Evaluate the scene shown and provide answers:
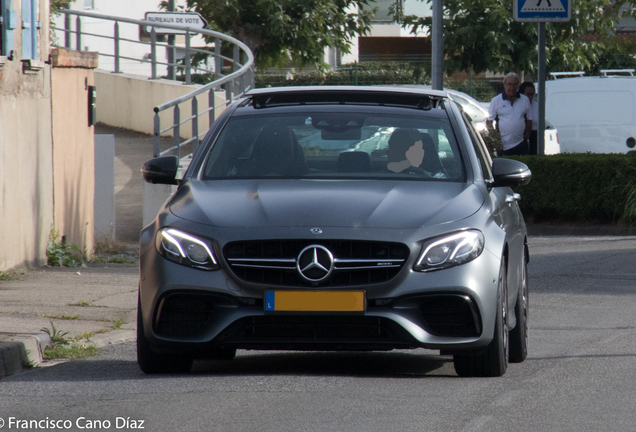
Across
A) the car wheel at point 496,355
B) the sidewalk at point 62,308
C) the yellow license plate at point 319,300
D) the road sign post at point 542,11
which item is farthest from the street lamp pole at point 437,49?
the yellow license plate at point 319,300

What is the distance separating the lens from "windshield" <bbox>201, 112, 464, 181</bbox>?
280 inches

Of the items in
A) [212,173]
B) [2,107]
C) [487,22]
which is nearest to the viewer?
[212,173]

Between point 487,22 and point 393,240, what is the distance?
24650 mm

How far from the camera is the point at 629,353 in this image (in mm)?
7793

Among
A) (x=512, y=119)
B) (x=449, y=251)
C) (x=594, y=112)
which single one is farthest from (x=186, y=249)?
(x=594, y=112)

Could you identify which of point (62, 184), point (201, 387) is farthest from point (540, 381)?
point (62, 184)

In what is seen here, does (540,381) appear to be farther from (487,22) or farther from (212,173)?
(487,22)

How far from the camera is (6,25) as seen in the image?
11.8 meters

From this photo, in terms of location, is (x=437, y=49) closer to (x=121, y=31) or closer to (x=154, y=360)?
(x=154, y=360)

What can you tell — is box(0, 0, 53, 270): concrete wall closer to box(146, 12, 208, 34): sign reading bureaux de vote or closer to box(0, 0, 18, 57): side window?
box(0, 0, 18, 57): side window

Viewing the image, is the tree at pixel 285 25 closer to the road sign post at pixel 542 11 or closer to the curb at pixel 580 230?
the road sign post at pixel 542 11

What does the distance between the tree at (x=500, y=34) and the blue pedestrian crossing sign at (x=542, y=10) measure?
39.7ft

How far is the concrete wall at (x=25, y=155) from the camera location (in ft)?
38.2

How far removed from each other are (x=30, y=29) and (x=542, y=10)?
24.8ft
